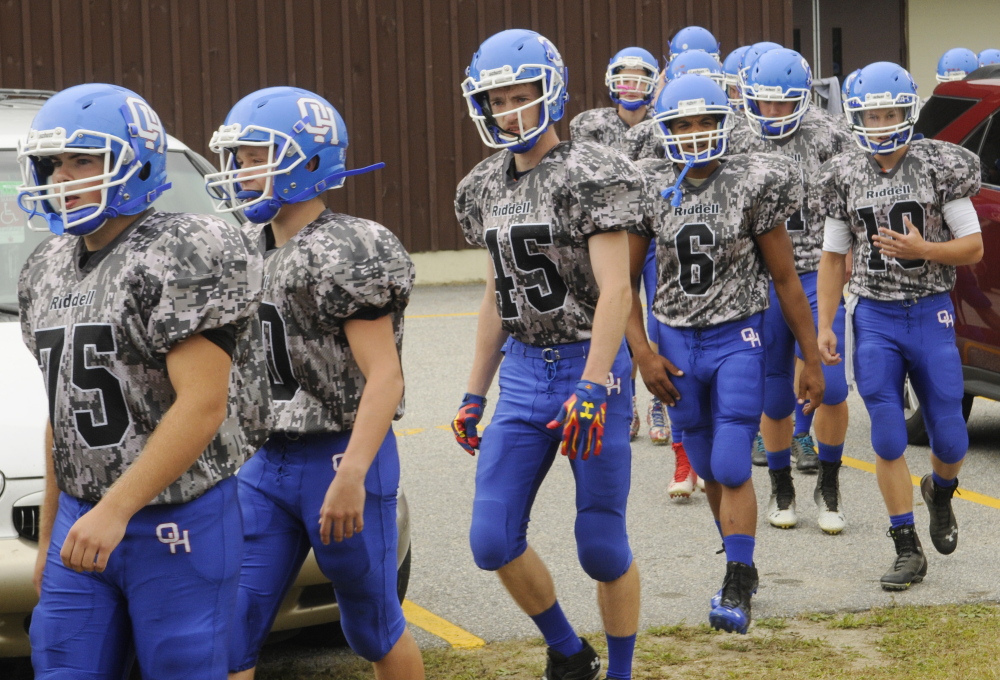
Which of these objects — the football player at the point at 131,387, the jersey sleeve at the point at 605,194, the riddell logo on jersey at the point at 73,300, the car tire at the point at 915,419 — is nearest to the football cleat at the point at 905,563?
the jersey sleeve at the point at 605,194

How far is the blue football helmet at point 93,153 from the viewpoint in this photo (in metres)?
3.15

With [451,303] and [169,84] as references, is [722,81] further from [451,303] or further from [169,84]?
[169,84]

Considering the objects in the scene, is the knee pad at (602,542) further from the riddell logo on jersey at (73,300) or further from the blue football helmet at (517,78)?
the riddell logo on jersey at (73,300)

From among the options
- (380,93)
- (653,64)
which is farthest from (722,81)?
(380,93)

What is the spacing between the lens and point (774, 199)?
224 inches

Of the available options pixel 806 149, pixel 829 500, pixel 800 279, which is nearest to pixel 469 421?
pixel 829 500

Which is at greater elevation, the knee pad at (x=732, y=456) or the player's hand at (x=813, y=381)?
the player's hand at (x=813, y=381)

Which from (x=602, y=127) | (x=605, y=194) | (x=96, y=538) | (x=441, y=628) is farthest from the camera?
(x=602, y=127)

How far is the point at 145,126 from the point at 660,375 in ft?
9.60

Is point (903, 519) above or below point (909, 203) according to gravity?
below

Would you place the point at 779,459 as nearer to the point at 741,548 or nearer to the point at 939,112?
the point at 741,548

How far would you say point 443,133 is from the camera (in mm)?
17141

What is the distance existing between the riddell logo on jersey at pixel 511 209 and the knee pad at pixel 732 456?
4.95 ft

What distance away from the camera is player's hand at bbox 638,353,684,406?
570cm
